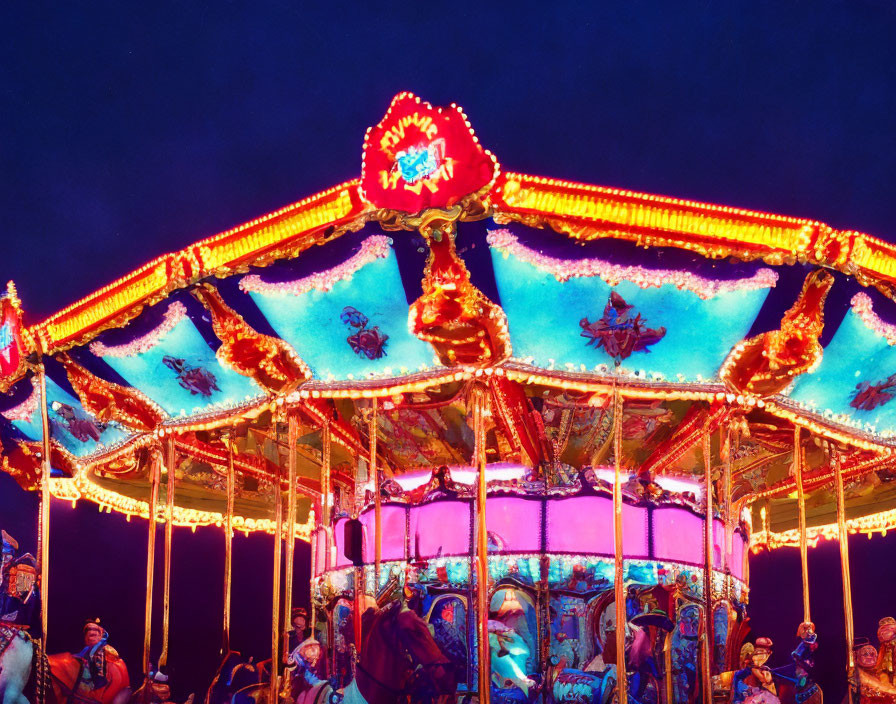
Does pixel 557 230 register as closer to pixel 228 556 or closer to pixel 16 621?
pixel 228 556

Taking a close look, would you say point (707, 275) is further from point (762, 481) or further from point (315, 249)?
point (762, 481)

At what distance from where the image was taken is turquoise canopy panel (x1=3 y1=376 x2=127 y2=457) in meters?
10.0

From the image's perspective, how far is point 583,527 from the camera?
29.5 ft

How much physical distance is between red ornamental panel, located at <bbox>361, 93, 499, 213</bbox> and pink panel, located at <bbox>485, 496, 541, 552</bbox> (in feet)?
11.9

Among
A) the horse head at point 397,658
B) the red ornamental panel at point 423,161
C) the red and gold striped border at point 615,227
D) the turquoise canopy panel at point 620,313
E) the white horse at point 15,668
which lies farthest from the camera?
the white horse at point 15,668

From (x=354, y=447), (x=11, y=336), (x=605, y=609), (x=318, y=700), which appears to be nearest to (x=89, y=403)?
(x=11, y=336)

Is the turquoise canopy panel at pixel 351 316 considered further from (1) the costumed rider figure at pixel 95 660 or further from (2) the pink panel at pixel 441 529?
(1) the costumed rider figure at pixel 95 660

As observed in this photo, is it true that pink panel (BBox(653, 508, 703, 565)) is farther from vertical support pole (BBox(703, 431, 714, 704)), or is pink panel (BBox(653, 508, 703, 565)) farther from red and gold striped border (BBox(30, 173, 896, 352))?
red and gold striped border (BBox(30, 173, 896, 352))

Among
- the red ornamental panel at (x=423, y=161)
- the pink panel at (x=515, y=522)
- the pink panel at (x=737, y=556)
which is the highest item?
the red ornamental panel at (x=423, y=161)

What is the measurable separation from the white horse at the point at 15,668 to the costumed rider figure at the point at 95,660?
4.40 feet

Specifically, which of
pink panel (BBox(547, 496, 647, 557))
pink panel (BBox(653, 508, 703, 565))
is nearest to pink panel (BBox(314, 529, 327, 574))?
pink panel (BBox(547, 496, 647, 557))

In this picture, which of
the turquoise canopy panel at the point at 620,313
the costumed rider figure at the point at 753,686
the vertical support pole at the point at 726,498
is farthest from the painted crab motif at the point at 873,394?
the costumed rider figure at the point at 753,686

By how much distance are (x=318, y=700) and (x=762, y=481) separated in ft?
20.4

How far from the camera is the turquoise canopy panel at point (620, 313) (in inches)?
278
